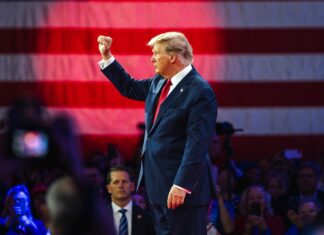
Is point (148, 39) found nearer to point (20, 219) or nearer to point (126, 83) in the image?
point (20, 219)

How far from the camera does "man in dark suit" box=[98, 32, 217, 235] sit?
3729 mm

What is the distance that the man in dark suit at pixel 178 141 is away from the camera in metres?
3.73

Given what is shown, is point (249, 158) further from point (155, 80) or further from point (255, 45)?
point (155, 80)

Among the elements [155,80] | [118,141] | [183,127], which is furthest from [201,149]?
[118,141]

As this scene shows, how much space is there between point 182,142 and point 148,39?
4.09 meters

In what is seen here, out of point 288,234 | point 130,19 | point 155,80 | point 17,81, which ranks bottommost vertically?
point 288,234

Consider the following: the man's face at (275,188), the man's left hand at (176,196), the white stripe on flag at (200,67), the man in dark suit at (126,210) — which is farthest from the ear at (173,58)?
the white stripe on flag at (200,67)

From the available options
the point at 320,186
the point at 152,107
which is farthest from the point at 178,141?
the point at 320,186

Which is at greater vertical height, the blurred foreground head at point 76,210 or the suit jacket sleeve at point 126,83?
the suit jacket sleeve at point 126,83

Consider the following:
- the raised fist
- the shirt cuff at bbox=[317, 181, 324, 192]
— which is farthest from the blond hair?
the shirt cuff at bbox=[317, 181, 324, 192]

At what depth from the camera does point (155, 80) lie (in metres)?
4.09

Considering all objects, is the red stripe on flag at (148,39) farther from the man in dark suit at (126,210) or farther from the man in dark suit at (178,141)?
the man in dark suit at (178,141)

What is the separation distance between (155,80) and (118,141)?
3.76 meters

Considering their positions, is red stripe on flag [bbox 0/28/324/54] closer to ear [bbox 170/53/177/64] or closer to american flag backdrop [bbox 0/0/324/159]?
american flag backdrop [bbox 0/0/324/159]
